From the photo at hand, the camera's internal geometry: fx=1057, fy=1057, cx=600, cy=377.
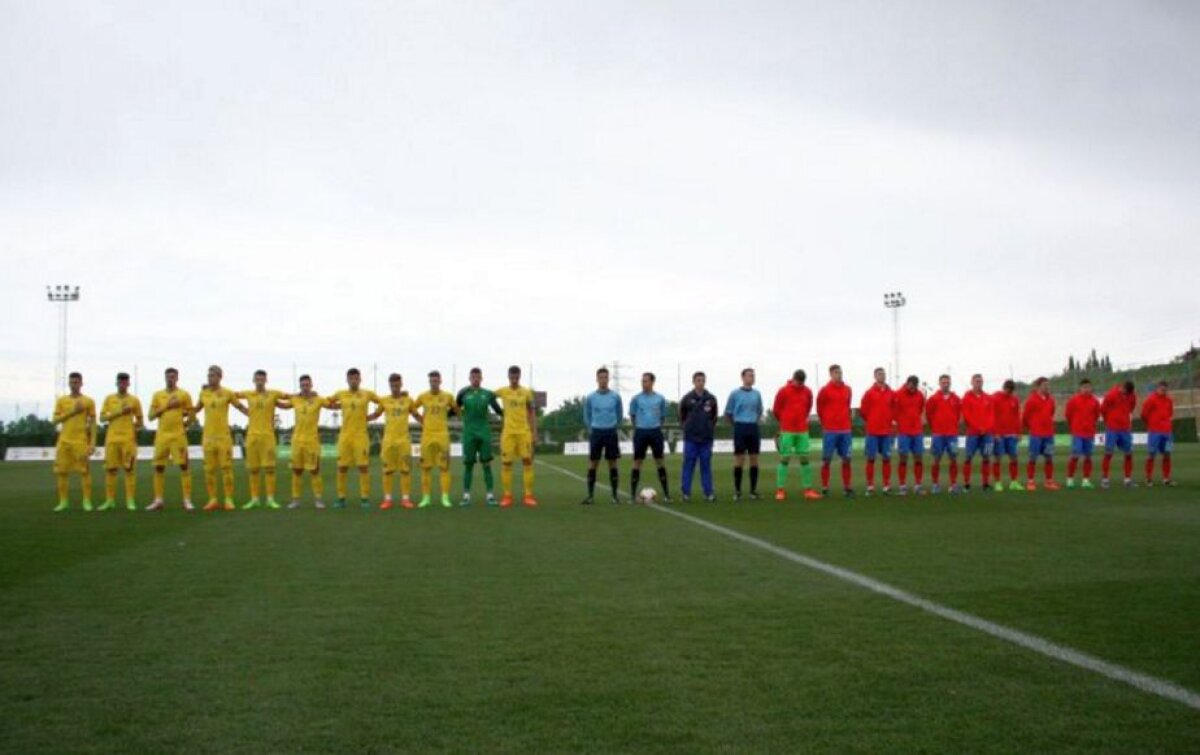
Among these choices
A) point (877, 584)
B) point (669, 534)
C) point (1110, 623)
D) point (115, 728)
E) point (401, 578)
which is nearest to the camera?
point (115, 728)

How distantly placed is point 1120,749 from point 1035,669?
1.11 m

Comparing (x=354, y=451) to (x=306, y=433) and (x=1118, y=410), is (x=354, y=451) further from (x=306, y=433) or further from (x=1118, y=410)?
(x=1118, y=410)

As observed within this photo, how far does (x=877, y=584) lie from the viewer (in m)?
7.06

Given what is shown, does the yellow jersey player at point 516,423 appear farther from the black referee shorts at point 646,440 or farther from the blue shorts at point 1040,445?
the blue shorts at point 1040,445

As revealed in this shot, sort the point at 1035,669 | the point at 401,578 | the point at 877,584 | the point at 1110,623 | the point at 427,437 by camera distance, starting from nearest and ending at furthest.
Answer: the point at 1035,669 < the point at 1110,623 < the point at 877,584 < the point at 401,578 < the point at 427,437

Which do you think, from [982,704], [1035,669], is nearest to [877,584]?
[1035,669]

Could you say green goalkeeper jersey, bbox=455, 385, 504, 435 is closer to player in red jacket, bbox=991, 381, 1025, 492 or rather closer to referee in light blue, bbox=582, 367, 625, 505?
referee in light blue, bbox=582, 367, 625, 505

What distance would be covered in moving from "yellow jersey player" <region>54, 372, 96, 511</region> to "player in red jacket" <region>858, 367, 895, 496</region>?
470 inches

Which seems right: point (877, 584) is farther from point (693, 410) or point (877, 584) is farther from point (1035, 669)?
point (693, 410)

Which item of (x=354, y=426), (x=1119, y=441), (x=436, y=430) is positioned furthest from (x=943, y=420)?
(x=354, y=426)

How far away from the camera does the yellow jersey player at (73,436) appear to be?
51.4ft

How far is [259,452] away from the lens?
15758 millimetres

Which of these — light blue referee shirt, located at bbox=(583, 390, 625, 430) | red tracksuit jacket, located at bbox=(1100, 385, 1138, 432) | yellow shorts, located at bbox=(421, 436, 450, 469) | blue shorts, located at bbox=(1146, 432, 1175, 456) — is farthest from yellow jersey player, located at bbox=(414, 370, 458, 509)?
Result: blue shorts, located at bbox=(1146, 432, 1175, 456)

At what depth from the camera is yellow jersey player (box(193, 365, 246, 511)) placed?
51.3 ft
